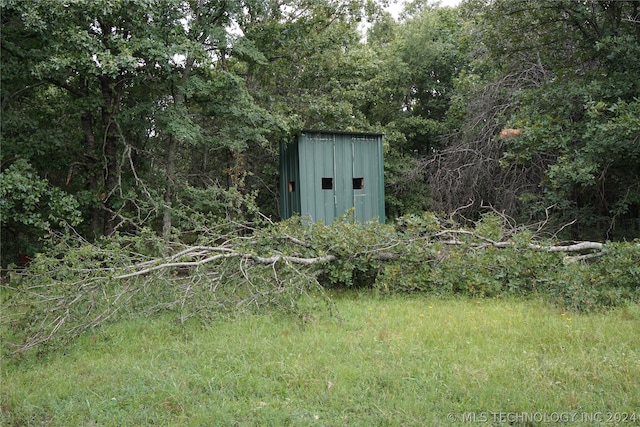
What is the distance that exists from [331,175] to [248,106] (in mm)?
3005

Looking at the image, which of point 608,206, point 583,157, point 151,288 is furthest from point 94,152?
point 608,206

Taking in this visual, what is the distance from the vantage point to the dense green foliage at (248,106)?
9148mm

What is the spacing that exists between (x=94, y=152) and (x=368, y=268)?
6.72 m

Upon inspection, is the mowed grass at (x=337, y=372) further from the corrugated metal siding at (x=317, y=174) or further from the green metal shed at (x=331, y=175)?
the green metal shed at (x=331, y=175)

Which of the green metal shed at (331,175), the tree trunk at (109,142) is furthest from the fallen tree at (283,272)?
the green metal shed at (331,175)

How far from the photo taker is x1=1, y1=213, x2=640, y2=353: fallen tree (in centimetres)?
557

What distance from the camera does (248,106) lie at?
1102 cm

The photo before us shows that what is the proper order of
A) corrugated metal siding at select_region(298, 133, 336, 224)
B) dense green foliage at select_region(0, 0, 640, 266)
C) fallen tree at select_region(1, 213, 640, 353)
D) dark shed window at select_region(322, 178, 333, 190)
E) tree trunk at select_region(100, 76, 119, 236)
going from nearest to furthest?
fallen tree at select_region(1, 213, 640, 353) < dense green foliage at select_region(0, 0, 640, 266) < tree trunk at select_region(100, 76, 119, 236) < corrugated metal siding at select_region(298, 133, 336, 224) < dark shed window at select_region(322, 178, 333, 190)

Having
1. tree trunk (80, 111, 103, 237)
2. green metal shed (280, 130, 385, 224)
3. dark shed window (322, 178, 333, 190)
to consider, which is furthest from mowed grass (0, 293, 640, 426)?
dark shed window (322, 178, 333, 190)

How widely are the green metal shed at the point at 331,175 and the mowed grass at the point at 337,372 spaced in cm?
691

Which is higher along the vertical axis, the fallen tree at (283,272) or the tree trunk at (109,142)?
the tree trunk at (109,142)

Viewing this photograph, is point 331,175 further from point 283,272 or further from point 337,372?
point 337,372

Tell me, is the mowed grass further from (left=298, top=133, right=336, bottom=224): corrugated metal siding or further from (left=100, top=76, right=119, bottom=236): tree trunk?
(left=298, top=133, right=336, bottom=224): corrugated metal siding

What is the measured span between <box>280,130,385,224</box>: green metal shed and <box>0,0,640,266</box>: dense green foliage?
0.96 m
